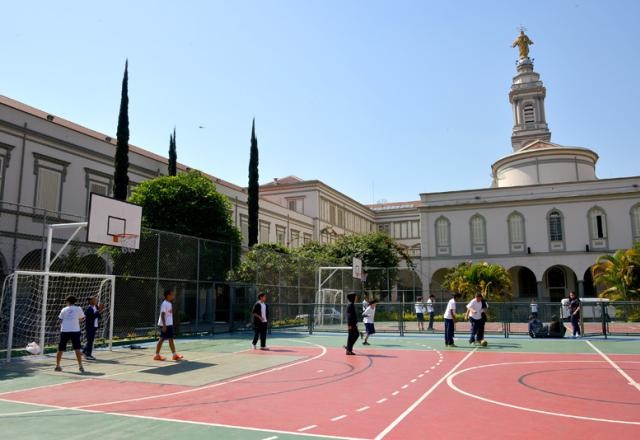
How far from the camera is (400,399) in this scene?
30.0 feet

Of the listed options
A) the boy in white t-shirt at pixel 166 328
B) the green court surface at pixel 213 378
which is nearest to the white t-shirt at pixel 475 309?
the green court surface at pixel 213 378

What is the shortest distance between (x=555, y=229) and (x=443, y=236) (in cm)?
955

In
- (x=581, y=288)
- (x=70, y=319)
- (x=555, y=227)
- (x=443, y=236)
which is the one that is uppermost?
(x=555, y=227)

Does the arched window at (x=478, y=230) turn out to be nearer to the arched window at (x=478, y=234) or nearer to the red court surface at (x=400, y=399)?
the arched window at (x=478, y=234)

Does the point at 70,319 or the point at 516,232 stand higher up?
the point at 516,232

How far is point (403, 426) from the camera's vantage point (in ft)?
23.9

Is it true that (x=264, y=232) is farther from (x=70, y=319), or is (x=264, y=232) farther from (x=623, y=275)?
(x=70, y=319)

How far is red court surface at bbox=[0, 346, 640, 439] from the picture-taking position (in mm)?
7242

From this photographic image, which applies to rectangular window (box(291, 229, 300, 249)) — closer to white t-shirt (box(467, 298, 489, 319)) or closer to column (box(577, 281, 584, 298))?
column (box(577, 281, 584, 298))

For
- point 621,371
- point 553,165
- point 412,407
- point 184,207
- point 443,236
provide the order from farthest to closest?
point 553,165, point 443,236, point 184,207, point 621,371, point 412,407

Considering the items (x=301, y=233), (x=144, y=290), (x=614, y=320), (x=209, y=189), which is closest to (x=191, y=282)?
(x=144, y=290)

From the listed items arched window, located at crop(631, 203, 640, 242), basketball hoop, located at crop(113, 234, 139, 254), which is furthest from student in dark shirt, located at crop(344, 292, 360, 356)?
arched window, located at crop(631, 203, 640, 242)

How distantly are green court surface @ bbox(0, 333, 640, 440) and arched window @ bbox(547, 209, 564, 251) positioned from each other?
88.9 feet

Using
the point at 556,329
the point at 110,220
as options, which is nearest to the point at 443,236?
the point at 556,329
